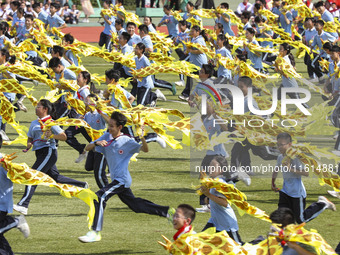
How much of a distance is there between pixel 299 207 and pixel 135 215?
7.86 feet

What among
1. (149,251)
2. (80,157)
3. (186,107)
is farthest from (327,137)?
(149,251)

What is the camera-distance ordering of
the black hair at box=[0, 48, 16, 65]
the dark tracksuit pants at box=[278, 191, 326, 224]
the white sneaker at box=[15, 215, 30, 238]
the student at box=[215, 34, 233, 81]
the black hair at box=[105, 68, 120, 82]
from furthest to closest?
the student at box=[215, 34, 233, 81] < the black hair at box=[0, 48, 16, 65] < the black hair at box=[105, 68, 120, 82] < the dark tracksuit pants at box=[278, 191, 326, 224] < the white sneaker at box=[15, 215, 30, 238]

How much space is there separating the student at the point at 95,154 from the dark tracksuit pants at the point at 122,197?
3.98 ft

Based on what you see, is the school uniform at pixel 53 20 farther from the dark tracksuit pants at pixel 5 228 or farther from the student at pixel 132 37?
the dark tracksuit pants at pixel 5 228

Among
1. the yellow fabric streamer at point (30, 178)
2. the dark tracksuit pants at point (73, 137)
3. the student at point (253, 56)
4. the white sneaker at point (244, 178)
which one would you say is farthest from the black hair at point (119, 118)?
the student at point (253, 56)

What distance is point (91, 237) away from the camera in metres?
9.34

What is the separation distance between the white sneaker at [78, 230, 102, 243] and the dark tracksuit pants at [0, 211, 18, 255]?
2.94ft

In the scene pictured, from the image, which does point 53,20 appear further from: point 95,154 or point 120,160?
point 120,160

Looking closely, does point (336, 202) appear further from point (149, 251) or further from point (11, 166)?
point (11, 166)

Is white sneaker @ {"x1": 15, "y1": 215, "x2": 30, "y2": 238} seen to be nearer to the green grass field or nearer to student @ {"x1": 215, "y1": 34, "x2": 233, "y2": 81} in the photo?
the green grass field

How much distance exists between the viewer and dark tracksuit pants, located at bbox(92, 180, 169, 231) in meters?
9.45

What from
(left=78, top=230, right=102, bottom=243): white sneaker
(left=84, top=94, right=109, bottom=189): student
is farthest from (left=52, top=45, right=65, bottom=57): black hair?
(left=78, top=230, right=102, bottom=243): white sneaker

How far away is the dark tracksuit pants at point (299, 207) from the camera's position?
377 inches

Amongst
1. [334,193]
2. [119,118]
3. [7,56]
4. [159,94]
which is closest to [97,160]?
[119,118]
